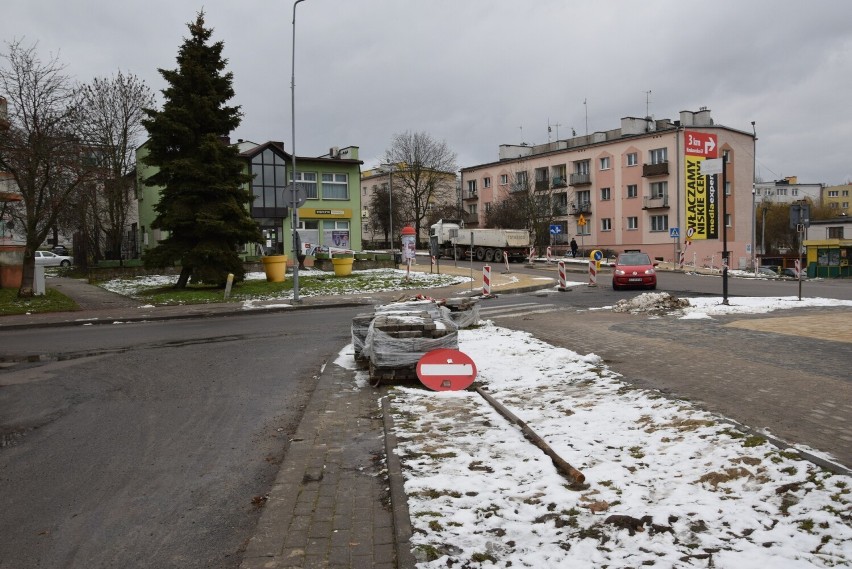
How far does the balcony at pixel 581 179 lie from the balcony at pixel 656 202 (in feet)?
23.7

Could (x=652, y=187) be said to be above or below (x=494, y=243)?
above

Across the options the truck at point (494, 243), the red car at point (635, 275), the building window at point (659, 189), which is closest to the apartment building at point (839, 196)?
the building window at point (659, 189)

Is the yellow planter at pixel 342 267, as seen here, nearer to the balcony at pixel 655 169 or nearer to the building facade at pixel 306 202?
the building facade at pixel 306 202

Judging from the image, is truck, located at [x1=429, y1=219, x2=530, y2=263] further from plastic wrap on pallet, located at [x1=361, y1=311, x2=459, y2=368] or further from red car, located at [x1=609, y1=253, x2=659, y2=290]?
plastic wrap on pallet, located at [x1=361, y1=311, x2=459, y2=368]

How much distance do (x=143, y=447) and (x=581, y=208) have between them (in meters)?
62.0

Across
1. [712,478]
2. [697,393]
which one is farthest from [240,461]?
[697,393]

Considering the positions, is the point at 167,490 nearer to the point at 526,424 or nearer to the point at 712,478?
the point at 526,424

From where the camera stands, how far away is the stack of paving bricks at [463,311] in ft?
43.3

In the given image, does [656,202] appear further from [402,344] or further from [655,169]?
[402,344]

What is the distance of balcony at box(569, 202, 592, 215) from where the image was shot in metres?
63.8

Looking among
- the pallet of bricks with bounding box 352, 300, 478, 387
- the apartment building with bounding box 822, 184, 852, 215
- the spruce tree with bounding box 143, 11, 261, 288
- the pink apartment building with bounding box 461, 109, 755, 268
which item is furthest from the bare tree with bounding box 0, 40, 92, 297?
the apartment building with bounding box 822, 184, 852, 215

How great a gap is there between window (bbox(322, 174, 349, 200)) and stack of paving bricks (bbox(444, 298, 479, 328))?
127 feet

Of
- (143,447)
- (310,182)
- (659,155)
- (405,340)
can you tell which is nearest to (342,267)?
(310,182)

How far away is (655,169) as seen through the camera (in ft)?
183
